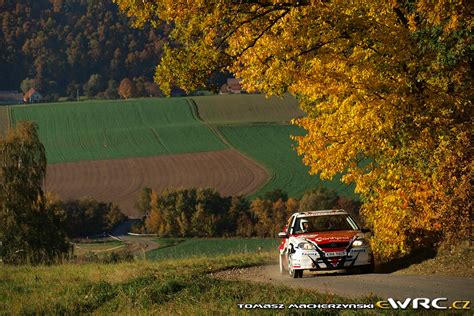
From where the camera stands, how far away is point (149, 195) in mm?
75562

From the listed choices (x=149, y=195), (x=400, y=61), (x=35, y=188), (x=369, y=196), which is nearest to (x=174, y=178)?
(x=149, y=195)

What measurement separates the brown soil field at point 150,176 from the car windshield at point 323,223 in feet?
174

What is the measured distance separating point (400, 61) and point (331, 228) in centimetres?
421

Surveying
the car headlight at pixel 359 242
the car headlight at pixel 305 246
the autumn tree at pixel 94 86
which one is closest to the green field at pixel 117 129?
the autumn tree at pixel 94 86

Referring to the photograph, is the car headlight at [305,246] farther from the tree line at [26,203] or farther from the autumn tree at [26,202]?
the tree line at [26,203]

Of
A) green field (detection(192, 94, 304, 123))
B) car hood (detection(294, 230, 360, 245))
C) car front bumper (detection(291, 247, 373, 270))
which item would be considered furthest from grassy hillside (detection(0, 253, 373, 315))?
green field (detection(192, 94, 304, 123))

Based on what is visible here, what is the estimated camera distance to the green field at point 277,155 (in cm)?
7406

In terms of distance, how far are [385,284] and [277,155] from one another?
68.6 metres

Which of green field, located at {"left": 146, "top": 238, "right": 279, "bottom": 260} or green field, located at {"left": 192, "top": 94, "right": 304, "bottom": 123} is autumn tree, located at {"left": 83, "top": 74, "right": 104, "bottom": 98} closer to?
green field, located at {"left": 192, "top": 94, "right": 304, "bottom": 123}

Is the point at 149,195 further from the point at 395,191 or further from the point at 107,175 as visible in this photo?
the point at 395,191

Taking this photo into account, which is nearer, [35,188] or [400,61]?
[400,61]

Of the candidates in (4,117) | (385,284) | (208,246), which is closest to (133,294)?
(385,284)

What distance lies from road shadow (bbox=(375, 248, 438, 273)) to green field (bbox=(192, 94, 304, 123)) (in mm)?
76173

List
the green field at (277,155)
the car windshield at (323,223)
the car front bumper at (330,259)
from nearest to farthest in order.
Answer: the car front bumper at (330,259) → the car windshield at (323,223) → the green field at (277,155)
